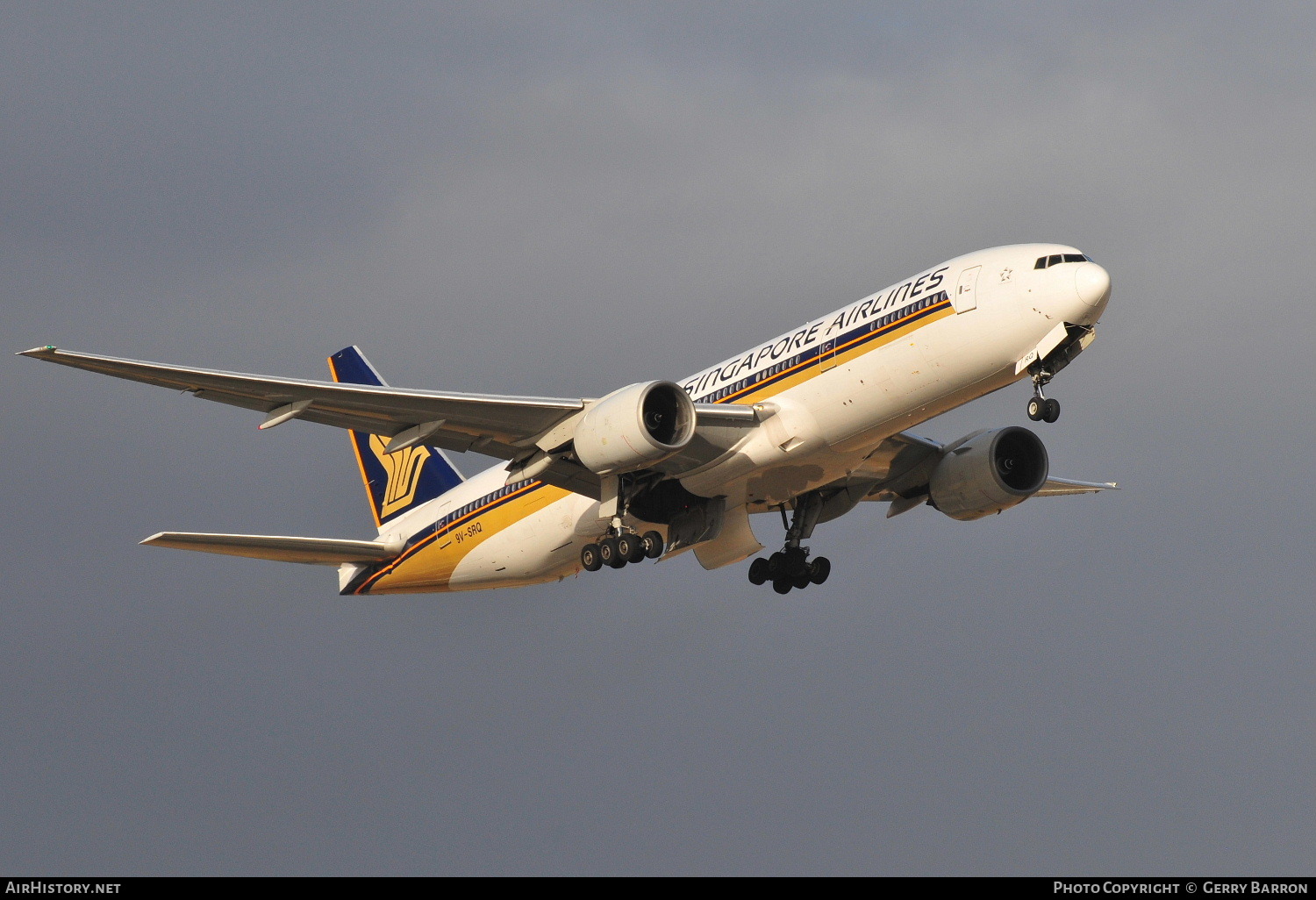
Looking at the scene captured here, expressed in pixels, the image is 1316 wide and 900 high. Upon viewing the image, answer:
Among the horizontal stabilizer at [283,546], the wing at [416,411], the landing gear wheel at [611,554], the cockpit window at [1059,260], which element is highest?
the cockpit window at [1059,260]

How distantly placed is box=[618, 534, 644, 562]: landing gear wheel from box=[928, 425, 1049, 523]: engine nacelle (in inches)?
329

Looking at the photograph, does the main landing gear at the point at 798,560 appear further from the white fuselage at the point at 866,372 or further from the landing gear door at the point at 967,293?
the landing gear door at the point at 967,293

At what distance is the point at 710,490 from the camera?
3494 centimetres

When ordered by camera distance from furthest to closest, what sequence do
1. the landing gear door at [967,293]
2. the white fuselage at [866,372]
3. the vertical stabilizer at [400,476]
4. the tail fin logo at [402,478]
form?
the tail fin logo at [402,478], the vertical stabilizer at [400,476], the landing gear door at [967,293], the white fuselage at [866,372]

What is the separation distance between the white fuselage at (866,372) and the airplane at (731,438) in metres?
0.04

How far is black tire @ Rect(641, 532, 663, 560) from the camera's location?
1342 inches

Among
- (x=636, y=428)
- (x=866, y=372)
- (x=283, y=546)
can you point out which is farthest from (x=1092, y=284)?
(x=283, y=546)

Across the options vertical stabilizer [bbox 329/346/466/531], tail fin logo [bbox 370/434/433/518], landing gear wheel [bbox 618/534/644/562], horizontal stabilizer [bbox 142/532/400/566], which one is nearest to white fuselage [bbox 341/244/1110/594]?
landing gear wheel [bbox 618/534/644/562]

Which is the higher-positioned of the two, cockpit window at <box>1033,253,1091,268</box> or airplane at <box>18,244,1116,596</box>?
cockpit window at <box>1033,253,1091,268</box>

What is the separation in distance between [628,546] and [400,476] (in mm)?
11199

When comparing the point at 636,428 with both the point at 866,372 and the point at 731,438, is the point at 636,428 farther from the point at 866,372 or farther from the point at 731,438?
Answer: the point at 866,372

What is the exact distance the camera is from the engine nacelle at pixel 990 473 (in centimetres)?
3728

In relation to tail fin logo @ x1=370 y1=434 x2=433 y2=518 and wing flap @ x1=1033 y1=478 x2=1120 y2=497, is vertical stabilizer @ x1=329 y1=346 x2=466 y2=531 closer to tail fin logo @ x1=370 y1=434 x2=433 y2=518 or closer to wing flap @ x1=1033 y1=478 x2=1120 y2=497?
tail fin logo @ x1=370 y1=434 x2=433 y2=518

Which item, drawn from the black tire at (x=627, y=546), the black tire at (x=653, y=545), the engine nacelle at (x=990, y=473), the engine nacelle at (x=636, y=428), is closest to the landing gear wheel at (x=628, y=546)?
the black tire at (x=627, y=546)
